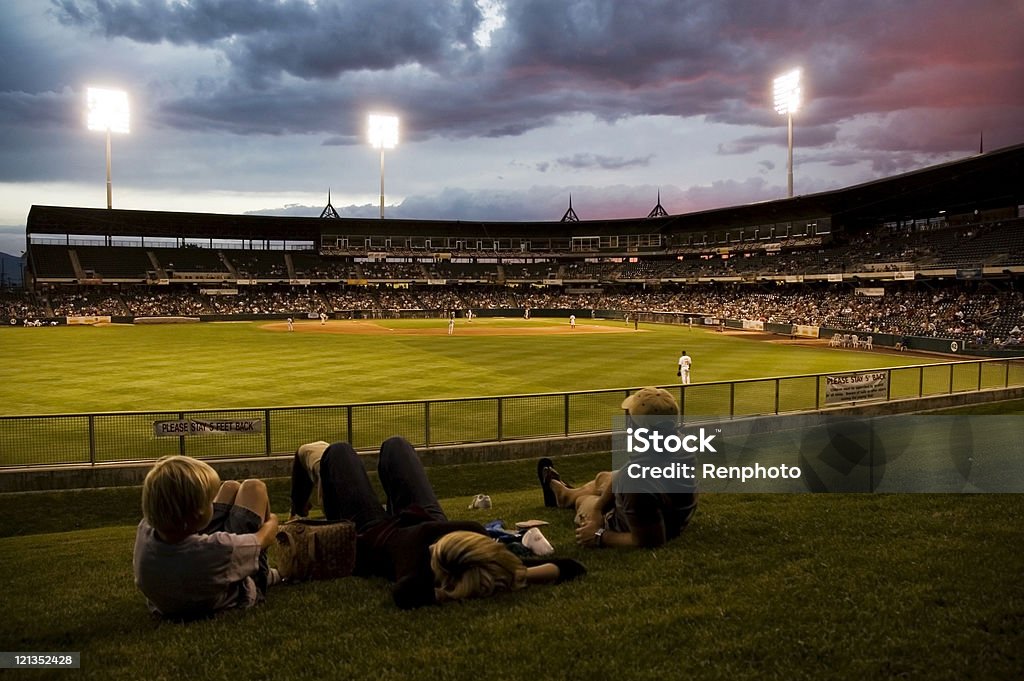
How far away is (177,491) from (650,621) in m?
2.73

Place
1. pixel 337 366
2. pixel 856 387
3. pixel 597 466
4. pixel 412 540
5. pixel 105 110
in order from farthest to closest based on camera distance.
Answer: pixel 105 110 < pixel 337 366 < pixel 856 387 < pixel 597 466 < pixel 412 540

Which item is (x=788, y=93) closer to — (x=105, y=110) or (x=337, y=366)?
(x=337, y=366)

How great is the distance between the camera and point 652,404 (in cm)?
498

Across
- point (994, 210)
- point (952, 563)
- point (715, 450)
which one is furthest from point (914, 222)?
point (952, 563)

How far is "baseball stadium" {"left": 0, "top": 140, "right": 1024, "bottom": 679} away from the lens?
359 centimetres

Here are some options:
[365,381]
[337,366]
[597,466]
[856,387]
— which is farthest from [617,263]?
[597,466]

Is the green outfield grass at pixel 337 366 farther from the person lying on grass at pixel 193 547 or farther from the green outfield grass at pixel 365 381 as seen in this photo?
the person lying on grass at pixel 193 547

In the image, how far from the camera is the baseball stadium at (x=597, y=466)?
3.59 m

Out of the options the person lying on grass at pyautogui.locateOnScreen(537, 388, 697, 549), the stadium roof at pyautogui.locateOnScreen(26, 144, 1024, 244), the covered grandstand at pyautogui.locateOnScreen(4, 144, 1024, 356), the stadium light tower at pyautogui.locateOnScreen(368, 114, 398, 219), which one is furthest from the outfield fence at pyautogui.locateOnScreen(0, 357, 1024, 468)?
the stadium light tower at pyautogui.locateOnScreen(368, 114, 398, 219)

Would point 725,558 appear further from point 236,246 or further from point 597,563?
point 236,246

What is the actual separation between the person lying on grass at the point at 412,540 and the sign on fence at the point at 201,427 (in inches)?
279

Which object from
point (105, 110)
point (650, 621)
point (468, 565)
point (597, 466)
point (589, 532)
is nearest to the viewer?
point (650, 621)

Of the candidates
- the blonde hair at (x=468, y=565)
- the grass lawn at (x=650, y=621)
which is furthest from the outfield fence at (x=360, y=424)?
the blonde hair at (x=468, y=565)

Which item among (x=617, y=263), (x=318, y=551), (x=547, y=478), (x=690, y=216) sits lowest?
(x=547, y=478)
